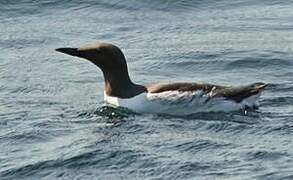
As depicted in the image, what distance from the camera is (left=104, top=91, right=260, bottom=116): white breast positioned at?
13.9 m

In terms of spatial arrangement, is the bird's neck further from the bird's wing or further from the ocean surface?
the bird's wing

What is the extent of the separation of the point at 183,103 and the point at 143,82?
176cm

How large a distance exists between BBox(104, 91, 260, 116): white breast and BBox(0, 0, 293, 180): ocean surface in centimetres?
19

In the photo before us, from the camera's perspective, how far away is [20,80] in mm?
15625

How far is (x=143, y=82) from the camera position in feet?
51.3

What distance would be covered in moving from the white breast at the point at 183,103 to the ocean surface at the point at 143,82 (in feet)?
0.62

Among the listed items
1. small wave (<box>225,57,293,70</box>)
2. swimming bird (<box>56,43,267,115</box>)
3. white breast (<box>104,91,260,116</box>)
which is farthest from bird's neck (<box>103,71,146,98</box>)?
small wave (<box>225,57,293,70</box>)

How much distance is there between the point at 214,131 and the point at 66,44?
5106 mm

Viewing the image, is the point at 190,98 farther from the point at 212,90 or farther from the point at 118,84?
the point at 118,84

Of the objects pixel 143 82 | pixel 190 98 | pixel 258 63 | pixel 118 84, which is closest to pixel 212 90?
pixel 190 98

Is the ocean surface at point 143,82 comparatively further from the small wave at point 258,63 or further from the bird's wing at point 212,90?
the bird's wing at point 212,90

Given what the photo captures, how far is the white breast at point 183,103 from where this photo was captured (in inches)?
549

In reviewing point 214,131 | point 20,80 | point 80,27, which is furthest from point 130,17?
point 214,131

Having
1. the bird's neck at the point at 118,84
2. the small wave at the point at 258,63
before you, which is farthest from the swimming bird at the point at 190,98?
the small wave at the point at 258,63
